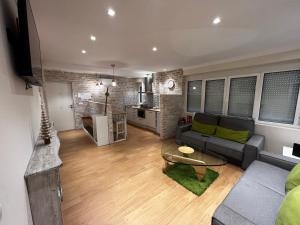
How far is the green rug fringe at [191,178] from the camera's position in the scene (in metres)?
2.19

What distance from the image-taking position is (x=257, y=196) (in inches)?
58.2

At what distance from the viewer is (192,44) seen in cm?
256

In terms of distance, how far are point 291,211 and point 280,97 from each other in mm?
2983

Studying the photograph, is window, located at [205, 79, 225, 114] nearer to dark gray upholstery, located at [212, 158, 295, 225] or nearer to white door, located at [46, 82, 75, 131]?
dark gray upholstery, located at [212, 158, 295, 225]

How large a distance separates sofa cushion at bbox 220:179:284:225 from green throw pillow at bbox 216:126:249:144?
1571 millimetres

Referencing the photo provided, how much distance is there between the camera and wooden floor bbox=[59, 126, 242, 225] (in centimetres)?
170

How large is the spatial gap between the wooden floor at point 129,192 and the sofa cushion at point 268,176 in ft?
1.79

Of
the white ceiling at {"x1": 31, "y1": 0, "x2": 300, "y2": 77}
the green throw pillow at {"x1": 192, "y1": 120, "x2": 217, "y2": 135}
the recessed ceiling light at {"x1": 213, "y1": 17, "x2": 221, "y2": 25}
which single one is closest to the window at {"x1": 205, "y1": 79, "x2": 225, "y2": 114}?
the green throw pillow at {"x1": 192, "y1": 120, "x2": 217, "y2": 135}

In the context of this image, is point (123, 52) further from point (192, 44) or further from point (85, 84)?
point (85, 84)

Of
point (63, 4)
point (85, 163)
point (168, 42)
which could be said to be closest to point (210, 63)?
point (168, 42)

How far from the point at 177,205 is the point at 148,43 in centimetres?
277

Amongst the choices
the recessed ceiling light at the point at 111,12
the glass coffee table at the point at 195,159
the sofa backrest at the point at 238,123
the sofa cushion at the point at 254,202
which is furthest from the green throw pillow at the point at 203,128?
the recessed ceiling light at the point at 111,12

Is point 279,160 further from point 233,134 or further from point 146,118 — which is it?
point 146,118

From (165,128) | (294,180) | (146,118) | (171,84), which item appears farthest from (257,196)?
(146,118)
